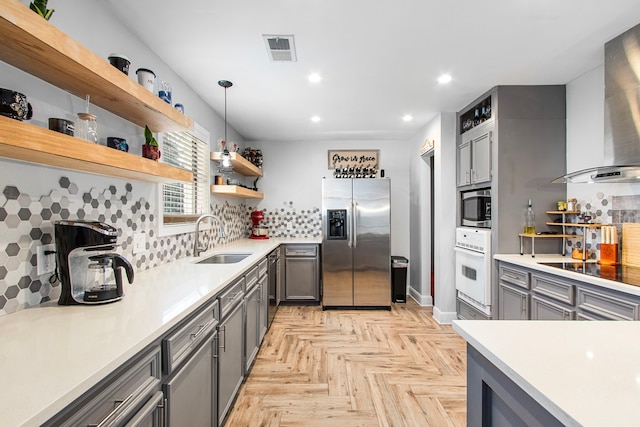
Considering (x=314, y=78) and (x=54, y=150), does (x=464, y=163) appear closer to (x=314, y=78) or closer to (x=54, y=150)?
(x=314, y=78)

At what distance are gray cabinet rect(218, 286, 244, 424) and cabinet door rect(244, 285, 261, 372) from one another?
0.10 m

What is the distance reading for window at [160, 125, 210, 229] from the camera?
2562 millimetres

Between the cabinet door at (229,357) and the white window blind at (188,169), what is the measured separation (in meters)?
1.09

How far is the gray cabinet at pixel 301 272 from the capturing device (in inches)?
171

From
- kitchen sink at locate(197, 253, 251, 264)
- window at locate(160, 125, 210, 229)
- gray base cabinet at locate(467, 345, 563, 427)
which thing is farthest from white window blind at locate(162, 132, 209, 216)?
gray base cabinet at locate(467, 345, 563, 427)

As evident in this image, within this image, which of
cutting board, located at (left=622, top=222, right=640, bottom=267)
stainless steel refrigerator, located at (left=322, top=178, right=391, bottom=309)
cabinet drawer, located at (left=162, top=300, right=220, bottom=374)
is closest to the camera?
cabinet drawer, located at (left=162, top=300, right=220, bottom=374)

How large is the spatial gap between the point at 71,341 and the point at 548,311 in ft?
9.45

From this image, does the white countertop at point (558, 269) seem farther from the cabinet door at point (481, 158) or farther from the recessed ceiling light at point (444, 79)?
the recessed ceiling light at point (444, 79)

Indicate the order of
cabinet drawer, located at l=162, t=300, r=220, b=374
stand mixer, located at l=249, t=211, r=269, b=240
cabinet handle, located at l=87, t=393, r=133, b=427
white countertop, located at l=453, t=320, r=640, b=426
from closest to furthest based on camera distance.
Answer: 1. white countertop, located at l=453, t=320, r=640, b=426
2. cabinet handle, located at l=87, t=393, r=133, b=427
3. cabinet drawer, located at l=162, t=300, r=220, b=374
4. stand mixer, located at l=249, t=211, r=269, b=240

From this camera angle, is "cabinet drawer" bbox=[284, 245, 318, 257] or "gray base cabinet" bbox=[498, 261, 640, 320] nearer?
"gray base cabinet" bbox=[498, 261, 640, 320]

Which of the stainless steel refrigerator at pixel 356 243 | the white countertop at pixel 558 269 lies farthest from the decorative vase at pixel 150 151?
the white countertop at pixel 558 269

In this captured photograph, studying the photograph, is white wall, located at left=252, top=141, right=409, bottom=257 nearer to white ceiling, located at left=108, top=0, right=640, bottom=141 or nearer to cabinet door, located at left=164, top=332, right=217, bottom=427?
white ceiling, located at left=108, top=0, right=640, bottom=141

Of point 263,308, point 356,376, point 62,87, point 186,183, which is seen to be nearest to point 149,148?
point 62,87

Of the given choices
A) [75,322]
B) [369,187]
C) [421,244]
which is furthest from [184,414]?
[421,244]
